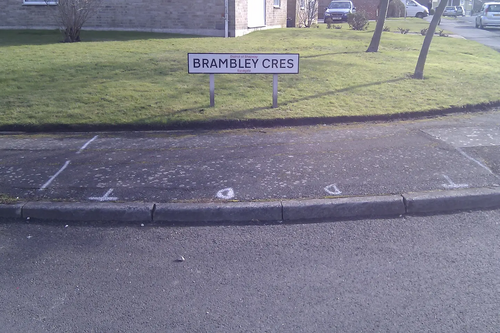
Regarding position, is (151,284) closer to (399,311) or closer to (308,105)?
(399,311)

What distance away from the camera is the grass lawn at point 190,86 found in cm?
882

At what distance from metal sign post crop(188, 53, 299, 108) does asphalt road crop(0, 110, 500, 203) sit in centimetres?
119

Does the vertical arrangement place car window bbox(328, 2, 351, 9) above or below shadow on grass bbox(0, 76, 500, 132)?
above

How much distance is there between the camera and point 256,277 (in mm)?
4195

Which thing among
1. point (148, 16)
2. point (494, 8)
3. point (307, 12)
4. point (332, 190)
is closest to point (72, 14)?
point (148, 16)

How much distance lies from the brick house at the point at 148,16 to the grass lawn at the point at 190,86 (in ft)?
14.9

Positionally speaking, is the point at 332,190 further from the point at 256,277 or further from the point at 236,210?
the point at 256,277

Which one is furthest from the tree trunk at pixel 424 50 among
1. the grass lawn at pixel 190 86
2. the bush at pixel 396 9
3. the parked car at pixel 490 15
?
the bush at pixel 396 9

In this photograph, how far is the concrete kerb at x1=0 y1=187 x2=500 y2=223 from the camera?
5359 millimetres

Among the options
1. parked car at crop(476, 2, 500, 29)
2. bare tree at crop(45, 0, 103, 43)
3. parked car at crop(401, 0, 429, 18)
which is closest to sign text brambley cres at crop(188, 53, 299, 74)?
A: bare tree at crop(45, 0, 103, 43)

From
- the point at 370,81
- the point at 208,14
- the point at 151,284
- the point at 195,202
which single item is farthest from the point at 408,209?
the point at 208,14

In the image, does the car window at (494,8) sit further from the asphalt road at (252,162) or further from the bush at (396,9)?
the asphalt road at (252,162)

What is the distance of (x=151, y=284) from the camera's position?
4105 mm

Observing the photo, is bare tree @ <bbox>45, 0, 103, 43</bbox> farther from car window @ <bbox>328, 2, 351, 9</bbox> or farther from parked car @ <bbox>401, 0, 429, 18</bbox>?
parked car @ <bbox>401, 0, 429, 18</bbox>
